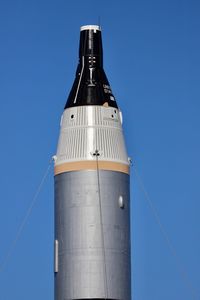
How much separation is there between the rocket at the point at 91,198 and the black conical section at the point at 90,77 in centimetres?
6

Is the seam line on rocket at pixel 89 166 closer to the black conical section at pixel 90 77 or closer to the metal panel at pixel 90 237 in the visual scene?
the metal panel at pixel 90 237

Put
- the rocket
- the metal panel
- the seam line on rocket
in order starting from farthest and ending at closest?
the seam line on rocket → the rocket → the metal panel

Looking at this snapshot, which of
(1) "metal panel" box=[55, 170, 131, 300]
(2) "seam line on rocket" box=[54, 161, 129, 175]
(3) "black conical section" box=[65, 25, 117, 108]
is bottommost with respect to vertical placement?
(1) "metal panel" box=[55, 170, 131, 300]

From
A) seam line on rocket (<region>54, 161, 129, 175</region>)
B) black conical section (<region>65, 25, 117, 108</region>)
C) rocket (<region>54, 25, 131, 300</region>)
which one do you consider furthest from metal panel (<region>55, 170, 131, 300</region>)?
black conical section (<region>65, 25, 117, 108</region>)

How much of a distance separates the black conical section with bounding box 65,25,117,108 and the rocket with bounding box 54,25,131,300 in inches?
2.4

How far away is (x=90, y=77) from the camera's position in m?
82.2

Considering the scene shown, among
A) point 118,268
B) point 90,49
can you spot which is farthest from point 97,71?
point 118,268

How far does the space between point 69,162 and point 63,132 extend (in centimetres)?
229

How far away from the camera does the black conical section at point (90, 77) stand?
81625mm

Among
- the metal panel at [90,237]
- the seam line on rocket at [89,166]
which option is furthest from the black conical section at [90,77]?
the metal panel at [90,237]

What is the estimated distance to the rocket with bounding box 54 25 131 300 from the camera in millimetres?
78688

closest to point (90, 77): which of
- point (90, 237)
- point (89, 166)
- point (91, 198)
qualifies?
point (89, 166)

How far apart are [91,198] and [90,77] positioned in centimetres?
795

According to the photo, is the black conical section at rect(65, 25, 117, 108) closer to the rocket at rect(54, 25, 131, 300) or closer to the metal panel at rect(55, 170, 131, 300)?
the rocket at rect(54, 25, 131, 300)
